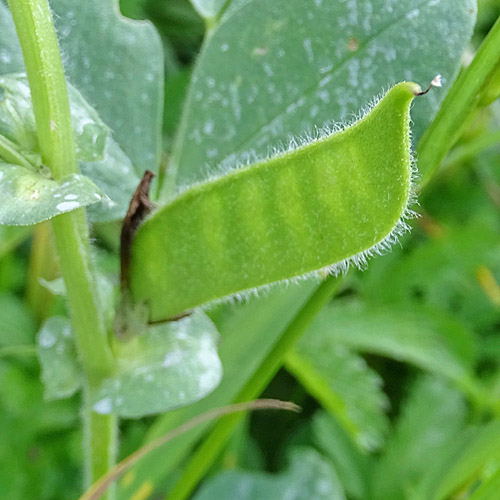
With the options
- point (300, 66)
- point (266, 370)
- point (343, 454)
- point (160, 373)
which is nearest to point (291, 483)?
point (343, 454)

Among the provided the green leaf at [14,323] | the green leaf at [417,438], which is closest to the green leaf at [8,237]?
the green leaf at [14,323]

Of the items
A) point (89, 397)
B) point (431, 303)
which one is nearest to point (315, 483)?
point (431, 303)

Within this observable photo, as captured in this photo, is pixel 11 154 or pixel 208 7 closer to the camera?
pixel 11 154

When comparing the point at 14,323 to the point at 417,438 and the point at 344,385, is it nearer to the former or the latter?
the point at 344,385

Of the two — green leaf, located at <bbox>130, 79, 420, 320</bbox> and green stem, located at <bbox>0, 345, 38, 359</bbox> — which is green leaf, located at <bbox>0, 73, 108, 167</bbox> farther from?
green stem, located at <bbox>0, 345, 38, 359</bbox>

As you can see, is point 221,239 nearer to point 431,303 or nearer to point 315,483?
point 315,483

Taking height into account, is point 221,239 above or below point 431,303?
above

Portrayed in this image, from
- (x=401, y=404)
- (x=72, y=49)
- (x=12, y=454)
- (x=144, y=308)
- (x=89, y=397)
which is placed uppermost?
(x=72, y=49)
